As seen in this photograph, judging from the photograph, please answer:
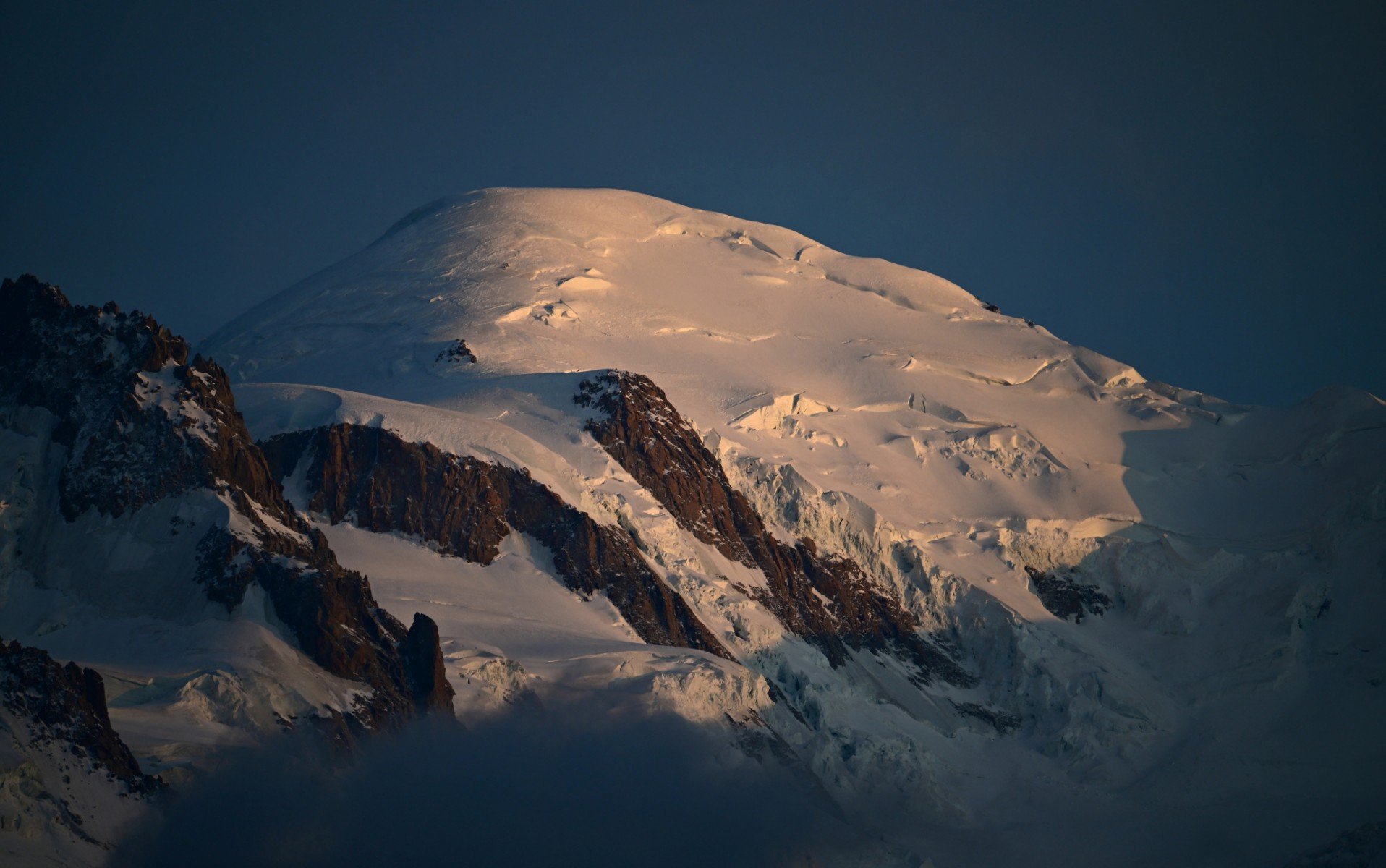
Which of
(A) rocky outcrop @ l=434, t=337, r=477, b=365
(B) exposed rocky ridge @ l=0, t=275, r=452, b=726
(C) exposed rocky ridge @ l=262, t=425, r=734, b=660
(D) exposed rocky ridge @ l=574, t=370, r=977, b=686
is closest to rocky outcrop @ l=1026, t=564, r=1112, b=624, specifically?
(D) exposed rocky ridge @ l=574, t=370, r=977, b=686

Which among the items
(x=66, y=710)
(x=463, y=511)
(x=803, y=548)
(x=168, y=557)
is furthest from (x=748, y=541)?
(x=66, y=710)

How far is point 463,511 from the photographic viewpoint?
356 feet

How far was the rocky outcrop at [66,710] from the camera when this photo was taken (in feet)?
220

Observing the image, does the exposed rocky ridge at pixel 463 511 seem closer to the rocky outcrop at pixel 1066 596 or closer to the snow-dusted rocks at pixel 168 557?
the snow-dusted rocks at pixel 168 557

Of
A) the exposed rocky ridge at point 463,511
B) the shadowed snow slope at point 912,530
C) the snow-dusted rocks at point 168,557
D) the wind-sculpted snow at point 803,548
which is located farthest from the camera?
the exposed rocky ridge at point 463,511

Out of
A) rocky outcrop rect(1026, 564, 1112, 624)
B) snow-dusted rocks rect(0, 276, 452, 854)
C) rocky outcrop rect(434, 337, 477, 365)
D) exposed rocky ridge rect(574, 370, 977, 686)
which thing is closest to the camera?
snow-dusted rocks rect(0, 276, 452, 854)

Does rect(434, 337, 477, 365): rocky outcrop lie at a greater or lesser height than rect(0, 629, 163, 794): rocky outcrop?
greater

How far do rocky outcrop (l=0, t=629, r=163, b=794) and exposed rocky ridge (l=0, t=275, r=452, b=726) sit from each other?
14308 millimetres

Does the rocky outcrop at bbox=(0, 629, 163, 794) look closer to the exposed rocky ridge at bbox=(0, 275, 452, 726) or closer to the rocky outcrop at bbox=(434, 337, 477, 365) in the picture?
the exposed rocky ridge at bbox=(0, 275, 452, 726)

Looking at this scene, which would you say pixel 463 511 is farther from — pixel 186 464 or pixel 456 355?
pixel 456 355

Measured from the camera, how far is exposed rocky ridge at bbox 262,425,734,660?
107312mm

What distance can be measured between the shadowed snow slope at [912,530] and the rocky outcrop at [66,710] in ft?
77.0

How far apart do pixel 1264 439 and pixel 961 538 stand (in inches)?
1684

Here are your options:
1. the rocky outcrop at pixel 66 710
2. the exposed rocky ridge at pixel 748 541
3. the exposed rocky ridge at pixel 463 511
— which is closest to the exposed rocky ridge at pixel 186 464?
the exposed rocky ridge at pixel 463 511
